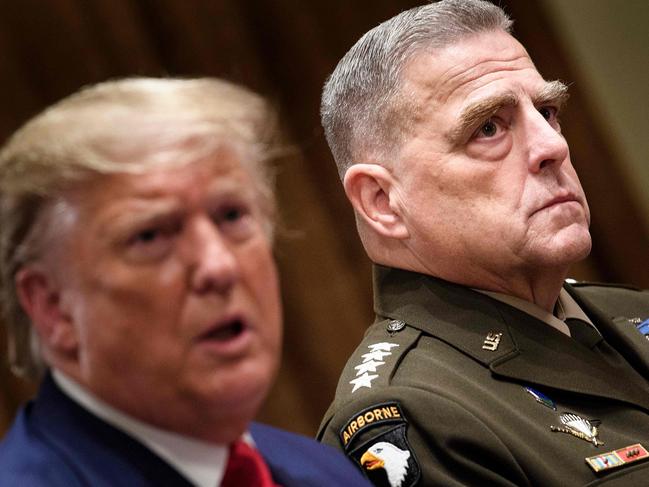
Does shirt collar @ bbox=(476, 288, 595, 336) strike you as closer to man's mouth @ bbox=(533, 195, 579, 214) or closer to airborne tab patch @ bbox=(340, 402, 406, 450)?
man's mouth @ bbox=(533, 195, 579, 214)

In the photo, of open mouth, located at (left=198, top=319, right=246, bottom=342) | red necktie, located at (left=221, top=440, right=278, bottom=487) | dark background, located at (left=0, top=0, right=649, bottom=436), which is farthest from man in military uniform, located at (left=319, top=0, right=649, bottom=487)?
dark background, located at (left=0, top=0, right=649, bottom=436)

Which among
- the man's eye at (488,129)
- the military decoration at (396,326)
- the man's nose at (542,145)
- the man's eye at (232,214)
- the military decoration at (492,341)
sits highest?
the man's eye at (232,214)

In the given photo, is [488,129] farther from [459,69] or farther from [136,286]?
[136,286]

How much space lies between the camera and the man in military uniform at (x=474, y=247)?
5.59ft

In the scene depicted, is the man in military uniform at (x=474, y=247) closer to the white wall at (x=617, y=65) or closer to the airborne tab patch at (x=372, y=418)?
the airborne tab patch at (x=372, y=418)

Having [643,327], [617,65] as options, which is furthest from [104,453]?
[617,65]

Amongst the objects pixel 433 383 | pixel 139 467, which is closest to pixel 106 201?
pixel 139 467

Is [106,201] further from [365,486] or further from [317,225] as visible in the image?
[317,225]

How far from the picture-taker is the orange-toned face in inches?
41.2

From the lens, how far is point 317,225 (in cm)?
367

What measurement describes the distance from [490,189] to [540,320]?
0.82 feet

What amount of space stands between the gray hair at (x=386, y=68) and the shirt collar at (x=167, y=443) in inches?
34.7

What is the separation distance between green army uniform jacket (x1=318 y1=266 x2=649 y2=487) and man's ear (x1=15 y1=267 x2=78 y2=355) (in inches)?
25.3

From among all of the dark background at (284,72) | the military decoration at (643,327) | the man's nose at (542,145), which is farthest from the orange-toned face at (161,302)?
the dark background at (284,72)
